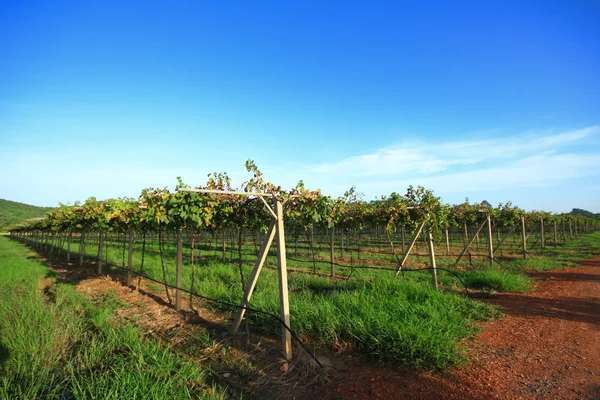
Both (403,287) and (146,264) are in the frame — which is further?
(146,264)

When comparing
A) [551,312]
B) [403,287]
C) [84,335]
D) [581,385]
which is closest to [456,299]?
[403,287]

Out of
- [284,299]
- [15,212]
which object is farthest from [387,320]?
[15,212]

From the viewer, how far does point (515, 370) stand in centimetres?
405

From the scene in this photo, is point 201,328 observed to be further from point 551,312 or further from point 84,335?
point 551,312

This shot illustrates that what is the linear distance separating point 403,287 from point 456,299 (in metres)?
1.03

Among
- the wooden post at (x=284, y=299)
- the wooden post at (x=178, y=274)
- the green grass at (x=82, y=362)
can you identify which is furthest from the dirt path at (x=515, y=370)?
the wooden post at (x=178, y=274)

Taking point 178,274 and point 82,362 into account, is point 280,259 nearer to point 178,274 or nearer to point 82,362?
point 82,362

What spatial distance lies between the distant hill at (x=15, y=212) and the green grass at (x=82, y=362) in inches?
3189

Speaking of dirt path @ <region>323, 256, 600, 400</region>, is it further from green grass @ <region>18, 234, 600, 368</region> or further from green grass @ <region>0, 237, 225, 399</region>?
green grass @ <region>0, 237, 225, 399</region>

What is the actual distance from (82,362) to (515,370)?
218 inches

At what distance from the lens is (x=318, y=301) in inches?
234

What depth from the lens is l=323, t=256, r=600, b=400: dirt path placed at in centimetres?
353

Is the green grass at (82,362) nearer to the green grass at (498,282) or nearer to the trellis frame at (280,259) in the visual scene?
the trellis frame at (280,259)

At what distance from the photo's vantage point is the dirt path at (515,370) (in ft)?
11.6
